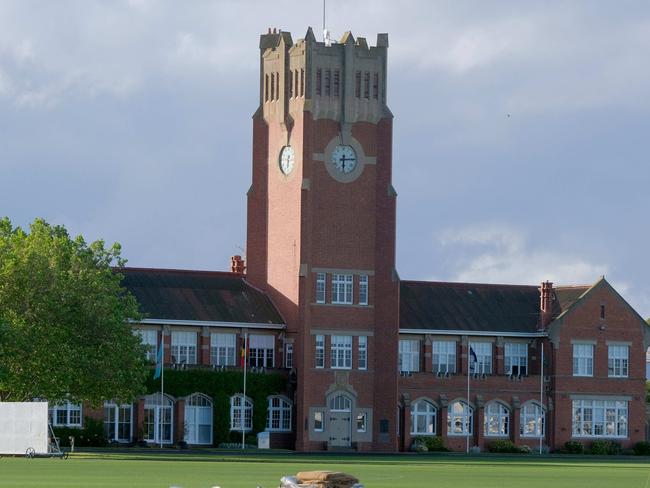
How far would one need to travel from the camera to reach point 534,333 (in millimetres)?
105375

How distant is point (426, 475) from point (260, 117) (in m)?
45.4

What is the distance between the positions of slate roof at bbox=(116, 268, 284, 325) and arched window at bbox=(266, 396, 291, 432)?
14.0 feet

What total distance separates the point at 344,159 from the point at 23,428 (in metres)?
32.2

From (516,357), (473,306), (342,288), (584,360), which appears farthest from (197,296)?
(584,360)

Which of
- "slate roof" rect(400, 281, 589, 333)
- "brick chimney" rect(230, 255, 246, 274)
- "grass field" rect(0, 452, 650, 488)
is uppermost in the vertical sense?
"brick chimney" rect(230, 255, 246, 274)

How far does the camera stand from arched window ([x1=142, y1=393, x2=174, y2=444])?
311ft

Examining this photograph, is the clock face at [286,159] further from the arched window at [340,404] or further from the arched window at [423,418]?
the arched window at [423,418]

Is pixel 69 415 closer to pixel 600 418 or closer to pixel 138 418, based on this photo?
pixel 138 418

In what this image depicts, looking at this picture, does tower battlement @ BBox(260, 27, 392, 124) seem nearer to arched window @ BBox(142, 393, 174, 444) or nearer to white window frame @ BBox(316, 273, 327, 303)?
white window frame @ BBox(316, 273, 327, 303)

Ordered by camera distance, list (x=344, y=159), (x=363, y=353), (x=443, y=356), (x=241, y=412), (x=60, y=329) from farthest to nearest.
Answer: (x=443, y=356), (x=363, y=353), (x=344, y=159), (x=241, y=412), (x=60, y=329)

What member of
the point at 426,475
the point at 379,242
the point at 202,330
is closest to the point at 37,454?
the point at 426,475

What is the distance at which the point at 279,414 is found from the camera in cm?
9900

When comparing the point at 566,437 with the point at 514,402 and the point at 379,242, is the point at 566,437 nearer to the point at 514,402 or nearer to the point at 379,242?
the point at 514,402

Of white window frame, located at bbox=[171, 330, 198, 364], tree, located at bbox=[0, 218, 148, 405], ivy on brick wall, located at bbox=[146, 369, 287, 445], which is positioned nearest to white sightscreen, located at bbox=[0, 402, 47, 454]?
tree, located at bbox=[0, 218, 148, 405]
